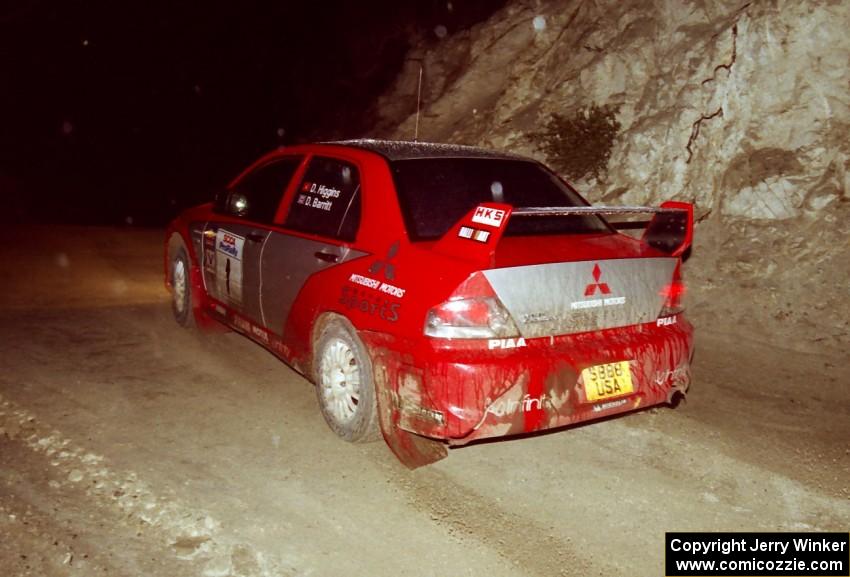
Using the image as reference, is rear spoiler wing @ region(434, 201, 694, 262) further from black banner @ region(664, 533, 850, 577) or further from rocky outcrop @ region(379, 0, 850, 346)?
rocky outcrop @ region(379, 0, 850, 346)

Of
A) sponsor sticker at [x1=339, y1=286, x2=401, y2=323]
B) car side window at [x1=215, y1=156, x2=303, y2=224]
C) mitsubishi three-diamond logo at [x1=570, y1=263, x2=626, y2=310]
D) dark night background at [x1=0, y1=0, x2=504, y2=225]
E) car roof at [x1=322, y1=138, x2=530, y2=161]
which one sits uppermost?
dark night background at [x1=0, y1=0, x2=504, y2=225]

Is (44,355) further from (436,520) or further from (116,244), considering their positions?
(116,244)

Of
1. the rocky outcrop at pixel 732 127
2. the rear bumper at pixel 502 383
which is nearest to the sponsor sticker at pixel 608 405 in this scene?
the rear bumper at pixel 502 383

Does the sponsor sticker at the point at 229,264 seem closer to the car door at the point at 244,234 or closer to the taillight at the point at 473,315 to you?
the car door at the point at 244,234

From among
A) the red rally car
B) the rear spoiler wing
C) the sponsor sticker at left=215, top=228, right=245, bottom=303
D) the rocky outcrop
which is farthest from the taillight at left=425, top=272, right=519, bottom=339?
the rocky outcrop

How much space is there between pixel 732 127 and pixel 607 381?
607cm

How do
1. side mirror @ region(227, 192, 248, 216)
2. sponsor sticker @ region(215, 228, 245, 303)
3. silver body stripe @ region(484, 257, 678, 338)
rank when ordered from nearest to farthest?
silver body stripe @ region(484, 257, 678, 338) < sponsor sticker @ region(215, 228, 245, 303) < side mirror @ region(227, 192, 248, 216)

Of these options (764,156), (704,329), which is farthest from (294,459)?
(764,156)

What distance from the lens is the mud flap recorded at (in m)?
3.79

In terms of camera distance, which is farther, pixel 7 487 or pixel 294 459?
pixel 294 459

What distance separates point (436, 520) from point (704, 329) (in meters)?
4.47

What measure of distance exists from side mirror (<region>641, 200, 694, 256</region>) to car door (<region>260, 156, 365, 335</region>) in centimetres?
177

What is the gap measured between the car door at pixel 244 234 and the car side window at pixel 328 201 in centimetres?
25

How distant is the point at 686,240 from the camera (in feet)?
14.0
